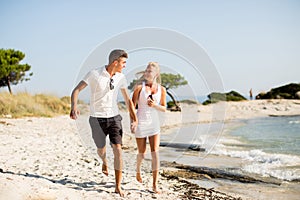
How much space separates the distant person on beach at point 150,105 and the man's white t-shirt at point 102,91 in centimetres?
33

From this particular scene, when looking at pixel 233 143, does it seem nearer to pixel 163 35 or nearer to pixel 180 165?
pixel 180 165

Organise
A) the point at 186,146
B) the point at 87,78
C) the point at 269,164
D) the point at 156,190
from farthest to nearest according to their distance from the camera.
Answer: the point at 186,146 < the point at 269,164 < the point at 156,190 < the point at 87,78

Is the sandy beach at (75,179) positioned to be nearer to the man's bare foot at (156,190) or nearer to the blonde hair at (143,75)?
the man's bare foot at (156,190)

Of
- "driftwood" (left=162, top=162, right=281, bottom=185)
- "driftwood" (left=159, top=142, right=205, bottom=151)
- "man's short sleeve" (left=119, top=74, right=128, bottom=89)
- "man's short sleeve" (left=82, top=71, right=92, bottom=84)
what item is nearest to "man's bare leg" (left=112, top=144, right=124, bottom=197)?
"man's short sleeve" (left=119, top=74, right=128, bottom=89)

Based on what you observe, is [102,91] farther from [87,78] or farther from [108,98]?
[87,78]

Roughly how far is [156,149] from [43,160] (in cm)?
254

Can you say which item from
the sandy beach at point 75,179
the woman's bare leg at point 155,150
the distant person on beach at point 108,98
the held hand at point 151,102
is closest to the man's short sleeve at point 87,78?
the distant person on beach at point 108,98

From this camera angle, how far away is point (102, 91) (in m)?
4.58

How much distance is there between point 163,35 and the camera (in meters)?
5.65

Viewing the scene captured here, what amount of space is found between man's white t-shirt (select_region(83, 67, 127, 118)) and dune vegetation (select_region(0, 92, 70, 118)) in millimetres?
10211

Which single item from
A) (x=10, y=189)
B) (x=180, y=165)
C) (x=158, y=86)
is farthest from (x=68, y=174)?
(x=180, y=165)

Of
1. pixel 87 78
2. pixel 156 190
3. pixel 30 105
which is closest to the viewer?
pixel 87 78

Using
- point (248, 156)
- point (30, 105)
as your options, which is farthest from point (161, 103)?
point (30, 105)

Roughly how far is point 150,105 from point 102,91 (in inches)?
26.8
